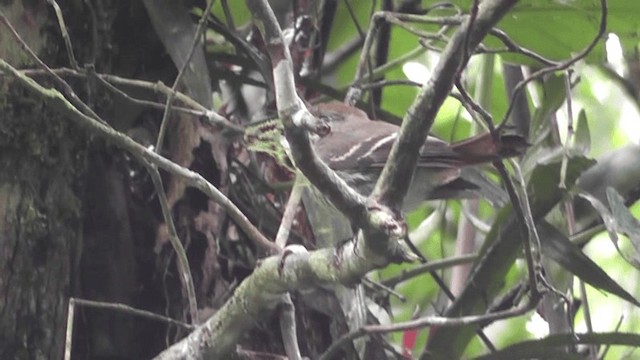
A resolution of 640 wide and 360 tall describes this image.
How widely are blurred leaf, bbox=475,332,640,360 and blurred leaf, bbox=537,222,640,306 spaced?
0.18ft

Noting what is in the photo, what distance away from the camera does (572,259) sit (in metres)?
1.12

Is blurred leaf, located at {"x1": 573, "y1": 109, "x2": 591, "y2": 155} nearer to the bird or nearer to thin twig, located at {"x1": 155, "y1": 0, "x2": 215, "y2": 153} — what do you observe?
the bird

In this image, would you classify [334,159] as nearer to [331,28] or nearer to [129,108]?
[331,28]

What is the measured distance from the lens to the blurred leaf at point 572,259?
111 centimetres

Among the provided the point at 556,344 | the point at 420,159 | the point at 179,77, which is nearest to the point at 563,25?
the point at 420,159

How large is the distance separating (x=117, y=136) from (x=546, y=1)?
713 mm

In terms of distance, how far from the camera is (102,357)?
1157 mm

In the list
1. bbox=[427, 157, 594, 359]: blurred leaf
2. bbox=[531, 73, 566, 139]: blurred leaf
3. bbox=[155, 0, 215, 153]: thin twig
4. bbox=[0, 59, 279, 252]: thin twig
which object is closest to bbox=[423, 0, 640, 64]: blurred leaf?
bbox=[531, 73, 566, 139]: blurred leaf

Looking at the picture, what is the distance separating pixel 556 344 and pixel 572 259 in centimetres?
10

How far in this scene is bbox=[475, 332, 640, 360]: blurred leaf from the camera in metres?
1.08

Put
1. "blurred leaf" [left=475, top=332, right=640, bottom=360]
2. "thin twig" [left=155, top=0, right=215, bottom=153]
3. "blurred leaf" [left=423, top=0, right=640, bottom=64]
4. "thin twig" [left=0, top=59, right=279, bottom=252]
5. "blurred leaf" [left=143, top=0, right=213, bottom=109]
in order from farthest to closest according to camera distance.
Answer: "blurred leaf" [left=423, top=0, right=640, bottom=64] → "blurred leaf" [left=143, top=0, right=213, bottom=109] → "blurred leaf" [left=475, top=332, right=640, bottom=360] → "thin twig" [left=155, top=0, right=215, bottom=153] → "thin twig" [left=0, top=59, right=279, bottom=252]

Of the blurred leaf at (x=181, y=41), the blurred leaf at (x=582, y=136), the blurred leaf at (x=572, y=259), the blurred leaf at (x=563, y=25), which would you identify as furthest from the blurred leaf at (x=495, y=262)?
the blurred leaf at (x=181, y=41)

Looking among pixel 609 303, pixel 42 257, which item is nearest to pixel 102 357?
pixel 42 257

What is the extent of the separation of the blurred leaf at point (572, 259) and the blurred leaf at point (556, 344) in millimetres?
54
